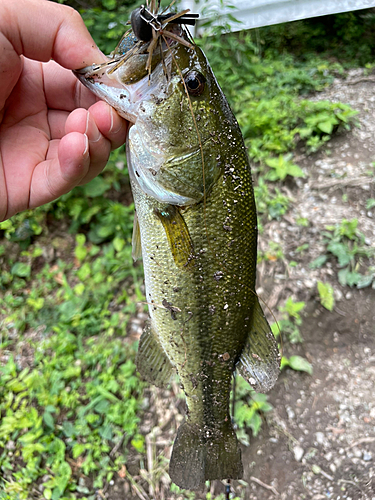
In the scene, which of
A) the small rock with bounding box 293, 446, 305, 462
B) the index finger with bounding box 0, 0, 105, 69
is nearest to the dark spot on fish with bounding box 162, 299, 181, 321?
the index finger with bounding box 0, 0, 105, 69

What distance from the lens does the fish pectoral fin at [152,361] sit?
5.23 feet

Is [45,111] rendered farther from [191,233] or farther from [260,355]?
[260,355]

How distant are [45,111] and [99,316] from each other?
1.73 metres

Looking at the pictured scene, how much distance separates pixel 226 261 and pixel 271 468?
170 cm

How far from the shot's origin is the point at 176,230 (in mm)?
1292

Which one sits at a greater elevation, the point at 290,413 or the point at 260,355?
the point at 260,355

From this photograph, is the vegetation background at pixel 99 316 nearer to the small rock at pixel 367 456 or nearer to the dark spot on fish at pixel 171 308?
the dark spot on fish at pixel 171 308

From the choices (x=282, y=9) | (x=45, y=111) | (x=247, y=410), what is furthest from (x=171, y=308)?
(x=282, y=9)

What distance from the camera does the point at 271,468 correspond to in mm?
2178

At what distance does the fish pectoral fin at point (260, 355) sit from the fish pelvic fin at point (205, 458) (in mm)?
282

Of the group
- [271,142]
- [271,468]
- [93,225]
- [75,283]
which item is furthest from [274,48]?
[271,468]

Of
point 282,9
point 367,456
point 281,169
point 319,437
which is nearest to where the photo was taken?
point 367,456

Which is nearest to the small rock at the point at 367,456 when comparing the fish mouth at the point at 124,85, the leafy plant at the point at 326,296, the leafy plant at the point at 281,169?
the leafy plant at the point at 326,296

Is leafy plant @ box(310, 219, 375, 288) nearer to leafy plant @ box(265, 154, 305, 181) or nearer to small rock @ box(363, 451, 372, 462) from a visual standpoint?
leafy plant @ box(265, 154, 305, 181)
